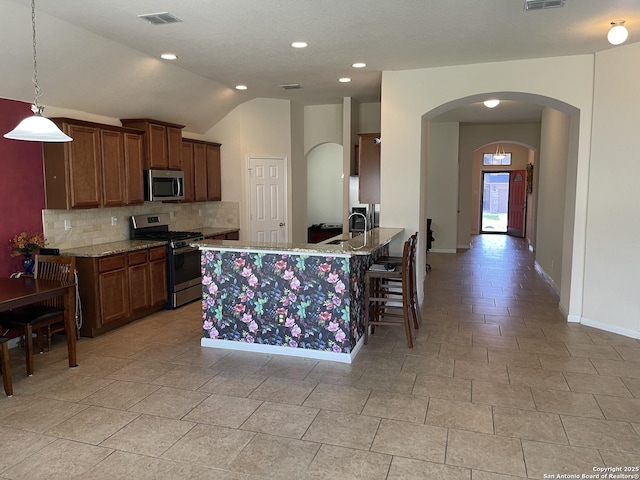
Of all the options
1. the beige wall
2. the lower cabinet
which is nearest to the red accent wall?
the lower cabinet

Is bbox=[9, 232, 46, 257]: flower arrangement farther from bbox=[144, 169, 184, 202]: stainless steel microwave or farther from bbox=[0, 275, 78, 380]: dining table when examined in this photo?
bbox=[144, 169, 184, 202]: stainless steel microwave

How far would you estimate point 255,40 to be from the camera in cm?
462

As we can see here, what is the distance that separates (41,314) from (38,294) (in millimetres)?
457

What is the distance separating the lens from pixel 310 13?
12.8ft

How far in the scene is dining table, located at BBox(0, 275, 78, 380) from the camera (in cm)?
353

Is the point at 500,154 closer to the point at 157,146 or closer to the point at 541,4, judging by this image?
the point at 157,146

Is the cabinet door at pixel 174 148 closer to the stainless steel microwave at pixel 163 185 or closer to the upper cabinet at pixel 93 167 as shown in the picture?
the stainless steel microwave at pixel 163 185

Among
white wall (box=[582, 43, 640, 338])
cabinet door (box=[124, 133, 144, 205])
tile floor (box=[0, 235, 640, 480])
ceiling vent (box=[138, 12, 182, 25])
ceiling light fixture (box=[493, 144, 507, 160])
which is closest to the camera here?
tile floor (box=[0, 235, 640, 480])

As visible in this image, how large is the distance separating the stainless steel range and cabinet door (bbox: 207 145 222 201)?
1177 millimetres

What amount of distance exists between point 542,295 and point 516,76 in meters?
3.13

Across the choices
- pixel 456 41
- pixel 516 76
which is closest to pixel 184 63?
pixel 456 41

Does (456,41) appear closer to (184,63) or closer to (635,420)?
(184,63)

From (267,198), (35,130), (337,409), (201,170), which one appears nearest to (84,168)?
(35,130)

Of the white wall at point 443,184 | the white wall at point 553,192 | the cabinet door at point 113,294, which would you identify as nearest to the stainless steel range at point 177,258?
the cabinet door at point 113,294
